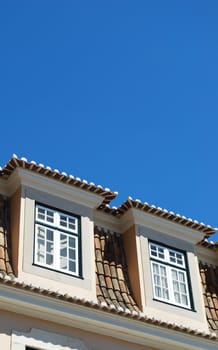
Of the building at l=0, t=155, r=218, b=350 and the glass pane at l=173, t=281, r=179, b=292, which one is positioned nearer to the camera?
the building at l=0, t=155, r=218, b=350

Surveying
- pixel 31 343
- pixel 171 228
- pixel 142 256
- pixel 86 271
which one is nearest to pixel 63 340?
pixel 31 343

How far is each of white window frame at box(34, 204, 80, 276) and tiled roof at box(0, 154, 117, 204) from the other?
617 mm

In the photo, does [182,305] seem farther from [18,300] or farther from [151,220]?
[18,300]

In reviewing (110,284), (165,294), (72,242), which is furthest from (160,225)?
(72,242)

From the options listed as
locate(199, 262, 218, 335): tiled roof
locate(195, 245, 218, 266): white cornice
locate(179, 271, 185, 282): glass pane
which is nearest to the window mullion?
locate(179, 271, 185, 282): glass pane

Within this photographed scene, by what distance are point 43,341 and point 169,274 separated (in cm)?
368

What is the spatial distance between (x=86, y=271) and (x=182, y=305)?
2.25 meters

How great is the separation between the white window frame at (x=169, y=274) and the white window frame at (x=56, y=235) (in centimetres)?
175

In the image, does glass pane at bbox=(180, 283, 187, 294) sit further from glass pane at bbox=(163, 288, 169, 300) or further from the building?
glass pane at bbox=(163, 288, 169, 300)

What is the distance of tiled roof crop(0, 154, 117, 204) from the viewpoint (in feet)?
44.7

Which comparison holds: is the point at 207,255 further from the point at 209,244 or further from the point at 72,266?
the point at 72,266

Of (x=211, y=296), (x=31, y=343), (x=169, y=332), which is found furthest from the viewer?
(x=211, y=296)

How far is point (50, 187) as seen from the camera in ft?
45.9

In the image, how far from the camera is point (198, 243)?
15.9m
